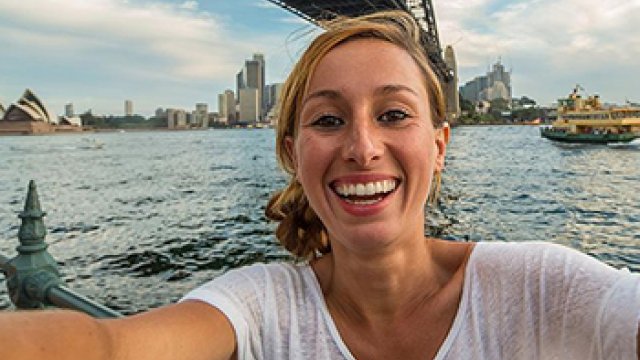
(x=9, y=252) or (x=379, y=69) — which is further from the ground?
(x=379, y=69)

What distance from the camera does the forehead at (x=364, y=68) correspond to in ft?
4.23

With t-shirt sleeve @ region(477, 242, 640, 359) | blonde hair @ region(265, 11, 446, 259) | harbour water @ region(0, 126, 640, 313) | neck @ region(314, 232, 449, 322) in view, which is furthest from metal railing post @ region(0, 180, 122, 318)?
harbour water @ region(0, 126, 640, 313)

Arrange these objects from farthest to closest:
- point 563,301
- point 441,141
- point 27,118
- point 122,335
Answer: point 27,118 < point 441,141 < point 563,301 < point 122,335

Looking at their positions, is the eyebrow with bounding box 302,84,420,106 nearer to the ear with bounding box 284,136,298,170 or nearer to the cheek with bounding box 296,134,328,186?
the cheek with bounding box 296,134,328,186

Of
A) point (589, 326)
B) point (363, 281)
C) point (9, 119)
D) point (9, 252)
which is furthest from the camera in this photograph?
point (9, 119)

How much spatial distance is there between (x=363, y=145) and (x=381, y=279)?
37 centimetres

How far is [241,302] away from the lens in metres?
1.26

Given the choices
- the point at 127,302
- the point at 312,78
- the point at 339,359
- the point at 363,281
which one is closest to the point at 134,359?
the point at 339,359

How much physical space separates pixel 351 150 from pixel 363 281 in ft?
1.18

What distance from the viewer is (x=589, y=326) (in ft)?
3.68

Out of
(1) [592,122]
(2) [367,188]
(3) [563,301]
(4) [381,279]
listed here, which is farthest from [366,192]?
(1) [592,122]

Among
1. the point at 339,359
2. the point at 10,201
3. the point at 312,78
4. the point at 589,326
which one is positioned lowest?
the point at 10,201

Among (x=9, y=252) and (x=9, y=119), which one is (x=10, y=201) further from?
(x=9, y=119)

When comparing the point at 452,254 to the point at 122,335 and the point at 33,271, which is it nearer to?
the point at 122,335
